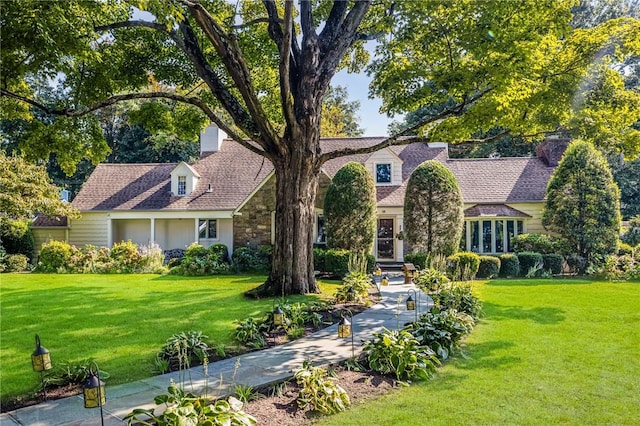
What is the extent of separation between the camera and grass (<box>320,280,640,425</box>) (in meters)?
4.41

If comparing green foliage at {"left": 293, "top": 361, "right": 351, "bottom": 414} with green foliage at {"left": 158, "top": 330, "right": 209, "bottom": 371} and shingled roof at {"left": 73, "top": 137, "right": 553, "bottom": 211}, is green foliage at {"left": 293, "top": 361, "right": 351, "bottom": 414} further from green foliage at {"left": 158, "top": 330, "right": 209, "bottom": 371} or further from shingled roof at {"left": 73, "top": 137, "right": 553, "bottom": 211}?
shingled roof at {"left": 73, "top": 137, "right": 553, "bottom": 211}

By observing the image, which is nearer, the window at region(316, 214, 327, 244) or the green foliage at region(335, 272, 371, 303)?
the green foliage at region(335, 272, 371, 303)

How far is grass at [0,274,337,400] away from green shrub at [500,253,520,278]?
7.33m

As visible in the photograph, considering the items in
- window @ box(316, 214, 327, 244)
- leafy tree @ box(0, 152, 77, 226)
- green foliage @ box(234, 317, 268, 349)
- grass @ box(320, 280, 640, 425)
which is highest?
leafy tree @ box(0, 152, 77, 226)

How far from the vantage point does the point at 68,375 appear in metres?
5.31

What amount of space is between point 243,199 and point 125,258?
18.9 ft

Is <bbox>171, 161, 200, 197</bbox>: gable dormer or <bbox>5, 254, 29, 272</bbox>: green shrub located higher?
<bbox>171, 161, 200, 197</bbox>: gable dormer

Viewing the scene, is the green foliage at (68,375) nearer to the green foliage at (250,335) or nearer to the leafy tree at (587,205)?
the green foliage at (250,335)

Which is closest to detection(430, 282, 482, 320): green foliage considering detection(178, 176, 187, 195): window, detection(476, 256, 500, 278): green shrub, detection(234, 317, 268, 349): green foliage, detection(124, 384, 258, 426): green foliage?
detection(234, 317, 268, 349): green foliage

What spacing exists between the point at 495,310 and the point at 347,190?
849 cm

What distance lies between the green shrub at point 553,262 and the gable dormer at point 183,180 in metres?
16.2

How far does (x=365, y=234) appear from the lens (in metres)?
17.3

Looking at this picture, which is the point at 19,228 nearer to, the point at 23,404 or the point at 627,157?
the point at 23,404

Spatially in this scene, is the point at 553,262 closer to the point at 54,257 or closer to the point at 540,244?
the point at 540,244
